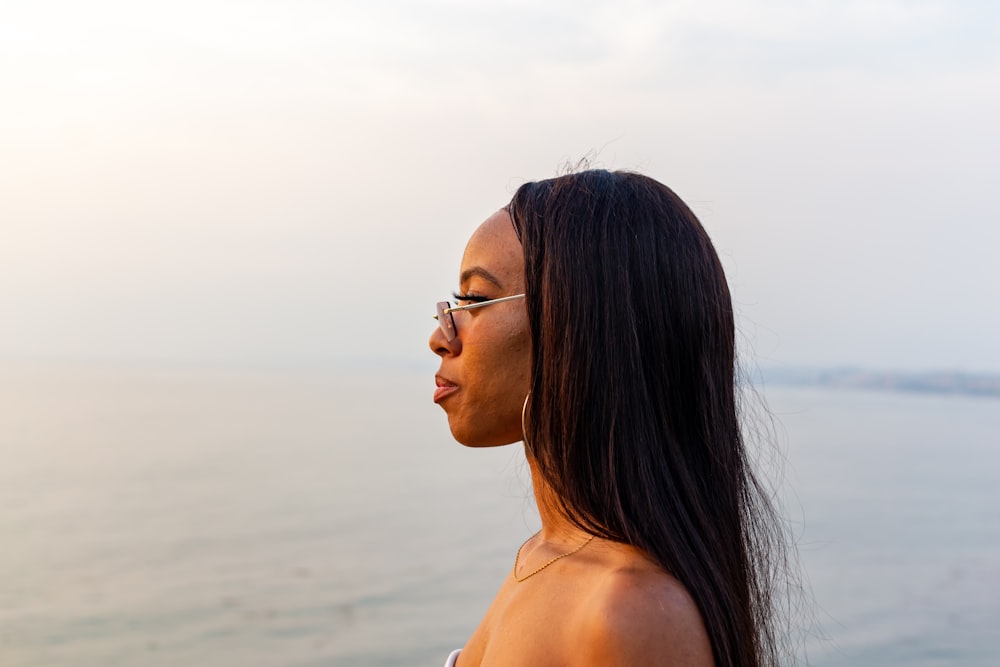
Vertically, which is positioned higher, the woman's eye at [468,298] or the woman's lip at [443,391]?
the woman's eye at [468,298]

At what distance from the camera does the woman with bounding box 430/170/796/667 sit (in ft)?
5.94

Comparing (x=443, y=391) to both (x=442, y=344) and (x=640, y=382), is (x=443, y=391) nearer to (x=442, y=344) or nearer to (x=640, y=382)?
(x=442, y=344)

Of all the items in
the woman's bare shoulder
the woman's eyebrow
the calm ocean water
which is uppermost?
the woman's eyebrow

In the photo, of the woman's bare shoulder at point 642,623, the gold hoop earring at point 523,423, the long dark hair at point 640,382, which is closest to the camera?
the woman's bare shoulder at point 642,623

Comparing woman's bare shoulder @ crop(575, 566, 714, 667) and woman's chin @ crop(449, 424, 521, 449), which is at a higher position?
woman's chin @ crop(449, 424, 521, 449)

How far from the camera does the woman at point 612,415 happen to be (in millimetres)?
1810

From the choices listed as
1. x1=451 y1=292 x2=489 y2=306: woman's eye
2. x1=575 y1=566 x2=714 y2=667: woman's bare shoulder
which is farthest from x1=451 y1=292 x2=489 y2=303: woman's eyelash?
x1=575 y1=566 x2=714 y2=667: woman's bare shoulder

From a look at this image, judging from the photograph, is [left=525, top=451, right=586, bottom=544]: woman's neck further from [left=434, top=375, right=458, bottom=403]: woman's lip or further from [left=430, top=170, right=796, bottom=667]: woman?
[left=434, top=375, right=458, bottom=403]: woman's lip

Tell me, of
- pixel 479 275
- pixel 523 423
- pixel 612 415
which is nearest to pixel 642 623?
pixel 612 415

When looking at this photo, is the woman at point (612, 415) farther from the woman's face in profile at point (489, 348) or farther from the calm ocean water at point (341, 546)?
the calm ocean water at point (341, 546)

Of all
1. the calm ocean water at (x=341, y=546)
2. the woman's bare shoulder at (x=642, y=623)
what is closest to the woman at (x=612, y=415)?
the woman's bare shoulder at (x=642, y=623)

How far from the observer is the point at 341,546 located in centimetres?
1775

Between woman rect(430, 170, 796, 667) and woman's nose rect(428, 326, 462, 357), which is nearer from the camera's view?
woman rect(430, 170, 796, 667)

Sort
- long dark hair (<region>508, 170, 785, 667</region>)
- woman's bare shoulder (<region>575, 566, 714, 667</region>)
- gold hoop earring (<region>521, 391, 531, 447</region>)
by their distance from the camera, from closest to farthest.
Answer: woman's bare shoulder (<region>575, 566, 714, 667</region>), long dark hair (<region>508, 170, 785, 667</region>), gold hoop earring (<region>521, 391, 531, 447</region>)
